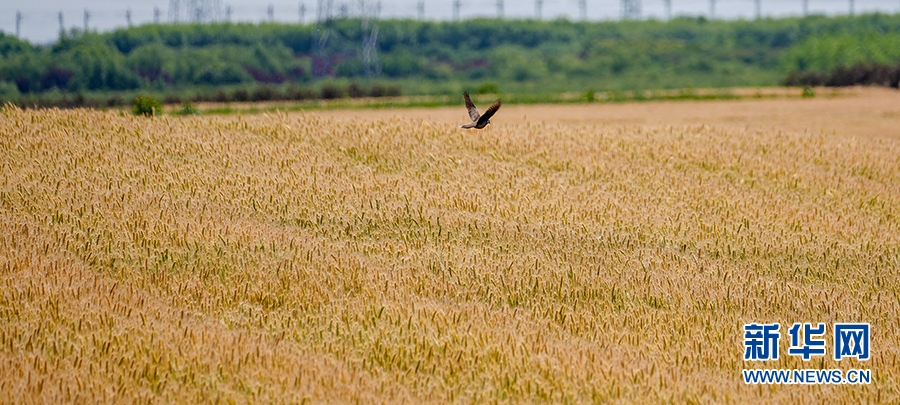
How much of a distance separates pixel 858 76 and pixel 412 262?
5755 cm

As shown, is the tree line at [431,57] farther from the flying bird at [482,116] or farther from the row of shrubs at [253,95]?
the flying bird at [482,116]

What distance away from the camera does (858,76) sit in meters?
56.7

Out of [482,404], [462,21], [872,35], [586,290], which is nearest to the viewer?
[482,404]

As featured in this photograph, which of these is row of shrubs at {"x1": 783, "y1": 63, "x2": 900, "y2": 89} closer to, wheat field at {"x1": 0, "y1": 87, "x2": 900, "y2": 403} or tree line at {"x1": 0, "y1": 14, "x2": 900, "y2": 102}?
tree line at {"x1": 0, "y1": 14, "x2": 900, "y2": 102}

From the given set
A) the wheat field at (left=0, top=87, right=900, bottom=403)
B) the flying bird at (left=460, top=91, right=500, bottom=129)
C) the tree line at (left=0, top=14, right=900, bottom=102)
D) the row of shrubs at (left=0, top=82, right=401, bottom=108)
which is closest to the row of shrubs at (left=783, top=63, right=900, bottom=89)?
the tree line at (left=0, top=14, right=900, bottom=102)

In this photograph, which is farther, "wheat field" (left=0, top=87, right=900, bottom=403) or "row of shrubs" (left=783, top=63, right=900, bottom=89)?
"row of shrubs" (left=783, top=63, right=900, bottom=89)

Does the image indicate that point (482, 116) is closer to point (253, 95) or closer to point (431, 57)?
point (253, 95)

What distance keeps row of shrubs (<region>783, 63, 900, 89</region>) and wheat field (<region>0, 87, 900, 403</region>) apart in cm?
4701

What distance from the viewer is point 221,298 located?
7.14 metres

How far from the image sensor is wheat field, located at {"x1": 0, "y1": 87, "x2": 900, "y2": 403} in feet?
19.0

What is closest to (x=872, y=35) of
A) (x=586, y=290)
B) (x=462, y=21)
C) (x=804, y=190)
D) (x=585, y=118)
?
(x=462, y=21)

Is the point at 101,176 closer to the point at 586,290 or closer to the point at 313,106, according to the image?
the point at 586,290

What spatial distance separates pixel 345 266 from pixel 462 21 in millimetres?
100050

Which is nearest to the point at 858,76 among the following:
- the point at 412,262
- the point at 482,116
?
the point at 482,116
